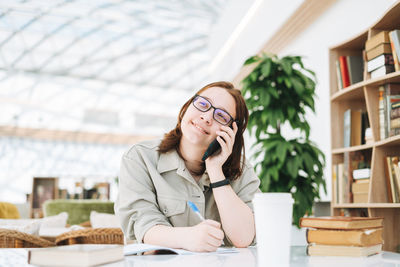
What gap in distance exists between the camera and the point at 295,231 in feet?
13.4

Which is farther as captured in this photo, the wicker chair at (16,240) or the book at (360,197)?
the book at (360,197)

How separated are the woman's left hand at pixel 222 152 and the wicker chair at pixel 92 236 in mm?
1227

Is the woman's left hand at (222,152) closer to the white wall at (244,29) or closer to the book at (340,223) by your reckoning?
the book at (340,223)

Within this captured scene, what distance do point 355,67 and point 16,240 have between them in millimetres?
2816

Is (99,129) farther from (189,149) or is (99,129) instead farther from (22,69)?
(189,149)

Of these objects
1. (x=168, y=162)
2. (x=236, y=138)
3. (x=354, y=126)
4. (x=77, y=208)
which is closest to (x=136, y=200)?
Result: (x=168, y=162)

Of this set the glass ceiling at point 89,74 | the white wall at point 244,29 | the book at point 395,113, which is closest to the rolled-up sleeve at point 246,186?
the book at point 395,113

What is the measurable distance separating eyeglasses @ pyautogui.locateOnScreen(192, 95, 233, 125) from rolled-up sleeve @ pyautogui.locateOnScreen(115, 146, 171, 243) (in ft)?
1.15

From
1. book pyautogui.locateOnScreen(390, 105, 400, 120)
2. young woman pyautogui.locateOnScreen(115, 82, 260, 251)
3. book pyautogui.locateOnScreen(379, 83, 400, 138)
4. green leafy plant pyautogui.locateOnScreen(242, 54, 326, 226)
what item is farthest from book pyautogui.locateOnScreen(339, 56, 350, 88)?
young woman pyautogui.locateOnScreen(115, 82, 260, 251)

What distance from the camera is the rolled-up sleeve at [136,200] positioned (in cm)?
152

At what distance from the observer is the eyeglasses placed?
172cm

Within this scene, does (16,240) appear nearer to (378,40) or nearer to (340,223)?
(340,223)

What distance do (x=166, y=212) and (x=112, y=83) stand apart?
17.9 meters

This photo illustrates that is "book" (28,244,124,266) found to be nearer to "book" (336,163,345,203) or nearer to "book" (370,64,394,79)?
"book" (370,64,394,79)
